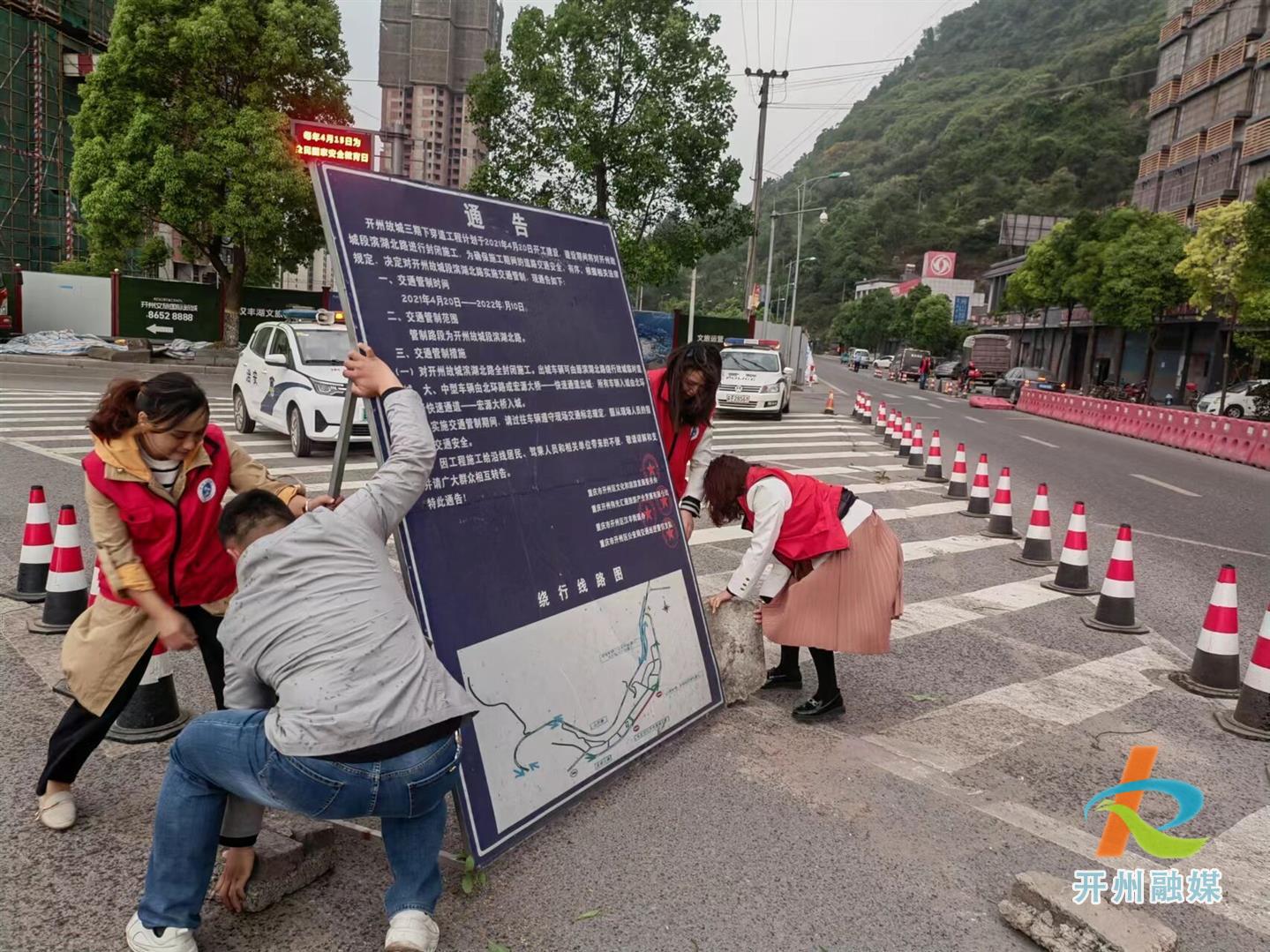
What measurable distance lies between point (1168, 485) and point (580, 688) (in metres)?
12.8

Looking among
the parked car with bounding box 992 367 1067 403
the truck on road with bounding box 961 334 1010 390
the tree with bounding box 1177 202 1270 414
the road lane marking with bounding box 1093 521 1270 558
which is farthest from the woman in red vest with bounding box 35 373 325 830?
the truck on road with bounding box 961 334 1010 390

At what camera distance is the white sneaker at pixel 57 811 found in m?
3.16

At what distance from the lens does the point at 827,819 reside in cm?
348

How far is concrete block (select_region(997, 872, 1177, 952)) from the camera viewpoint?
8.76 ft

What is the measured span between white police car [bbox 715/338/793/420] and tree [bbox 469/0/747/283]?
12.9 feet

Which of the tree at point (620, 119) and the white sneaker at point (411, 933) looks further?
the tree at point (620, 119)

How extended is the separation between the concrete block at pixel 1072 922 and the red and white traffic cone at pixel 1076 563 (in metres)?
4.65

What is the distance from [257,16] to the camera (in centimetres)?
2344

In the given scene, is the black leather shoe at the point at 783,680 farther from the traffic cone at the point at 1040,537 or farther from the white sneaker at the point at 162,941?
the traffic cone at the point at 1040,537

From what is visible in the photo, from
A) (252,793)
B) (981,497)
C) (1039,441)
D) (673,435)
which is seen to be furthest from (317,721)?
(1039,441)

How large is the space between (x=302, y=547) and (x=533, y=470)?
42.3 inches

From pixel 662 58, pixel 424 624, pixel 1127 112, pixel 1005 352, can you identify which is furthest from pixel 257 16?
pixel 1127 112

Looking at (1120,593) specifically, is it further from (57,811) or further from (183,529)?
(57,811)

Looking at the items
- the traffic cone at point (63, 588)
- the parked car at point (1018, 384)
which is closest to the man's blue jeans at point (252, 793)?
the traffic cone at point (63, 588)
